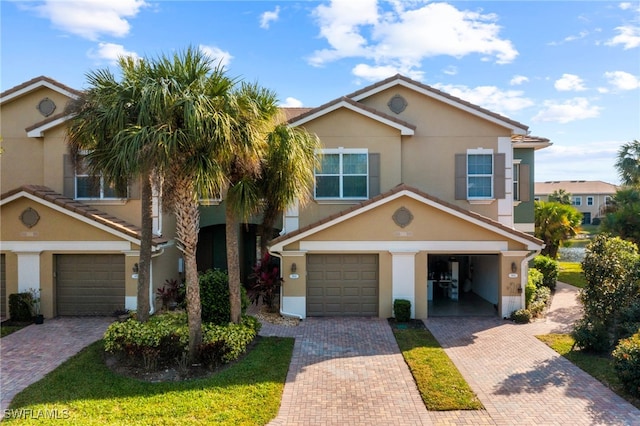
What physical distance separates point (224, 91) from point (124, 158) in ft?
9.26

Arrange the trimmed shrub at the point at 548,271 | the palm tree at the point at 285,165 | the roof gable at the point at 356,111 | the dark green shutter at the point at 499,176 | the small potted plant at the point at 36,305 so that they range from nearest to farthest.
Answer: the palm tree at the point at 285,165
the small potted plant at the point at 36,305
the roof gable at the point at 356,111
the dark green shutter at the point at 499,176
the trimmed shrub at the point at 548,271

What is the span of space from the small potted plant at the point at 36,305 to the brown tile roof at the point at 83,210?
3.27 metres

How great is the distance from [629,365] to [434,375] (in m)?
4.03

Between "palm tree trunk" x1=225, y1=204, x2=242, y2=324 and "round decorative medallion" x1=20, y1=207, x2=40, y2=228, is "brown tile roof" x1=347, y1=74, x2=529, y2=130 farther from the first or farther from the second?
"round decorative medallion" x1=20, y1=207, x2=40, y2=228

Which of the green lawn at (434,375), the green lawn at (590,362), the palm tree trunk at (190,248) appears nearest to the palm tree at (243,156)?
the palm tree trunk at (190,248)

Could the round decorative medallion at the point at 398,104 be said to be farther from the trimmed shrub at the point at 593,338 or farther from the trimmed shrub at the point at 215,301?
the trimmed shrub at the point at 593,338

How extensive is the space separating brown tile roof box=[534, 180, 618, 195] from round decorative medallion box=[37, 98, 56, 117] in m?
67.7

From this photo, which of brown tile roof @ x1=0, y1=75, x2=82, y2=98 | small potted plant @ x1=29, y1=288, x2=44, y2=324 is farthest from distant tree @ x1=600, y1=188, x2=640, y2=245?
brown tile roof @ x1=0, y1=75, x2=82, y2=98

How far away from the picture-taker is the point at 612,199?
25.0 metres

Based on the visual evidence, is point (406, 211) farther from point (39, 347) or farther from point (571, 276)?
point (571, 276)

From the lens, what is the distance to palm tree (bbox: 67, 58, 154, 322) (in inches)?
353

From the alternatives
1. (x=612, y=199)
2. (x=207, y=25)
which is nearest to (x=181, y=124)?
(x=207, y=25)

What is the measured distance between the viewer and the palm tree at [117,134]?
29.4 ft

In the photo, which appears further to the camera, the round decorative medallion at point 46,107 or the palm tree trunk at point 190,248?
the round decorative medallion at point 46,107
